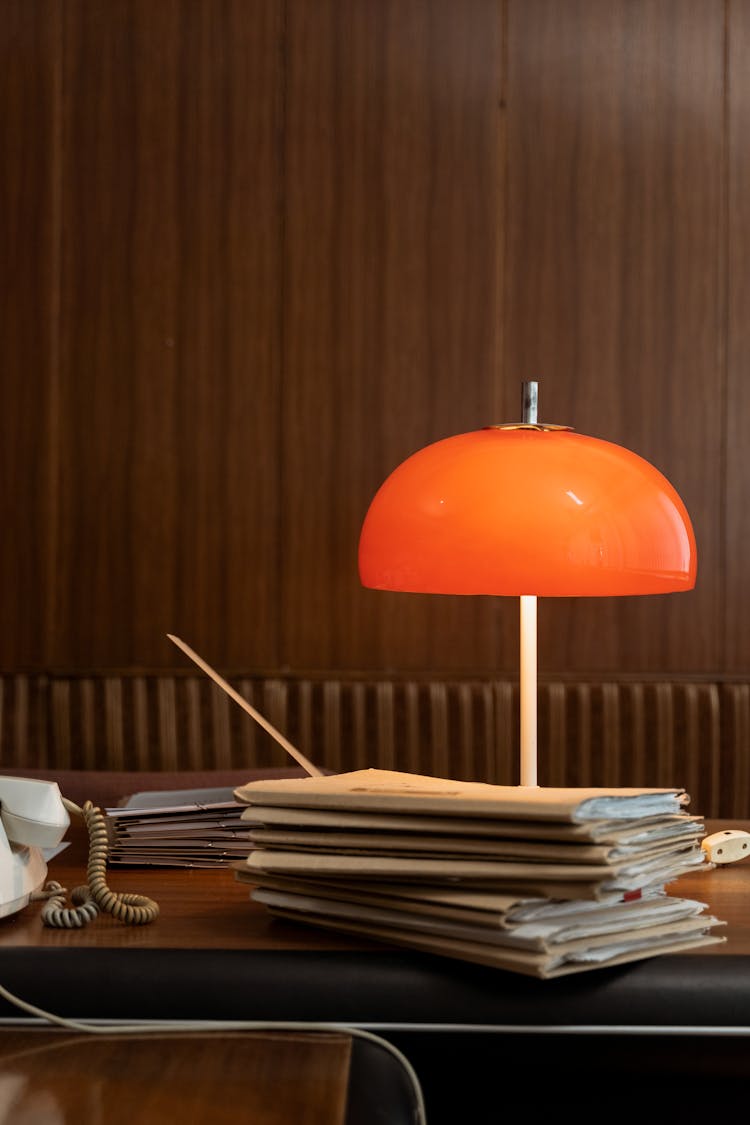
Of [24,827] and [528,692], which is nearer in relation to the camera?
[24,827]

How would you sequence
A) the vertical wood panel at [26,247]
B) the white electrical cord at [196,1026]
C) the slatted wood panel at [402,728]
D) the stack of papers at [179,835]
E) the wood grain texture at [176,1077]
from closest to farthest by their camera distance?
1. the wood grain texture at [176,1077]
2. the white electrical cord at [196,1026]
3. the stack of papers at [179,835]
4. the slatted wood panel at [402,728]
5. the vertical wood panel at [26,247]

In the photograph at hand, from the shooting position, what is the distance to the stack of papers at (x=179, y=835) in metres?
1.49

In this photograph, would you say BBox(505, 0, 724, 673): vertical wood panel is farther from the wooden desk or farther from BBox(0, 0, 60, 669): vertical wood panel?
the wooden desk

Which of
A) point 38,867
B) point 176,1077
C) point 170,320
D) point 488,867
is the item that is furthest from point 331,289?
point 176,1077

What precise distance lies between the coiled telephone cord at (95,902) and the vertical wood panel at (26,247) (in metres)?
2.36

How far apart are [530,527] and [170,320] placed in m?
2.25

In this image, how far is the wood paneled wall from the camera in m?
3.59

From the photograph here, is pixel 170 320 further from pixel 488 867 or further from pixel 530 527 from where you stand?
pixel 488 867

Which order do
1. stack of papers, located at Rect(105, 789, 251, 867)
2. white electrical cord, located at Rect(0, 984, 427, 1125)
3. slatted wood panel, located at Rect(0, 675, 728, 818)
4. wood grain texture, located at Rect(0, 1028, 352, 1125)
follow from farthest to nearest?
slatted wood panel, located at Rect(0, 675, 728, 818)
stack of papers, located at Rect(105, 789, 251, 867)
white electrical cord, located at Rect(0, 984, 427, 1125)
wood grain texture, located at Rect(0, 1028, 352, 1125)

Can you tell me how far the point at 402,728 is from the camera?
3.51 metres

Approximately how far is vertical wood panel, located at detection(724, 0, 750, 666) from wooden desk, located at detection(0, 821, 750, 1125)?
8.41ft

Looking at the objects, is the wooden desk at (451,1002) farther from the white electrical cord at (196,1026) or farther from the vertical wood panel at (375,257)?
the vertical wood panel at (375,257)

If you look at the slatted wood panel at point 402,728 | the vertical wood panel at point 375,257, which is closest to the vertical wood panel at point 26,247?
the slatted wood panel at point 402,728

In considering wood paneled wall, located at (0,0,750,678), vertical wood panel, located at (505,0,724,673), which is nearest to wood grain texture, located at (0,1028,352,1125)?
wood paneled wall, located at (0,0,750,678)
